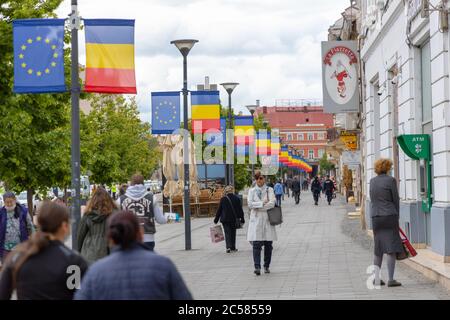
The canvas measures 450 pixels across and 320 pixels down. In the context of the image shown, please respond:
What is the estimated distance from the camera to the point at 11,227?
49.1 feet

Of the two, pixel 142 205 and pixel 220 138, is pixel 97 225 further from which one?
Answer: pixel 220 138

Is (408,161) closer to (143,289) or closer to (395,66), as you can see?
(395,66)

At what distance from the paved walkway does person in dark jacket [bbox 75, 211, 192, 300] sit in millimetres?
7484

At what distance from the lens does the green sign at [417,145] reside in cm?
1883

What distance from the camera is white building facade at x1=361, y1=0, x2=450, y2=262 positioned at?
16.5 meters

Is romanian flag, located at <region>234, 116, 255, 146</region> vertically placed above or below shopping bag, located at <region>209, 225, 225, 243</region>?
above

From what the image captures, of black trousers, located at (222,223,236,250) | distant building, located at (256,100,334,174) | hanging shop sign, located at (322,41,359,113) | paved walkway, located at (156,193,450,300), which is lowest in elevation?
paved walkway, located at (156,193,450,300)

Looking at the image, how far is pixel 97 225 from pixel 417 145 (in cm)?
957

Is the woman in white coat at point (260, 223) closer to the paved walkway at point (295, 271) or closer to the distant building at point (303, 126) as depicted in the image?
the paved walkway at point (295, 271)

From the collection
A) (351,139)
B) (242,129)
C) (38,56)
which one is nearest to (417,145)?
(38,56)

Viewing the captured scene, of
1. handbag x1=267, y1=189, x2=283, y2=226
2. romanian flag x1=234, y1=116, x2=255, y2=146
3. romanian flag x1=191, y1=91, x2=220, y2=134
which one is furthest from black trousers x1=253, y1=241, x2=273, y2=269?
romanian flag x1=234, y1=116, x2=255, y2=146

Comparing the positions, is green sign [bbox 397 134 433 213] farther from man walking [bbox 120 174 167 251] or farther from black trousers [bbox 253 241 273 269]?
man walking [bbox 120 174 167 251]

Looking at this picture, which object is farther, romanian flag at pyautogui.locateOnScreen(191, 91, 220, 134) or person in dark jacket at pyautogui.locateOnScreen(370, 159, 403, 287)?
romanian flag at pyautogui.locateOnScreen(191, 91, 220, 134)
